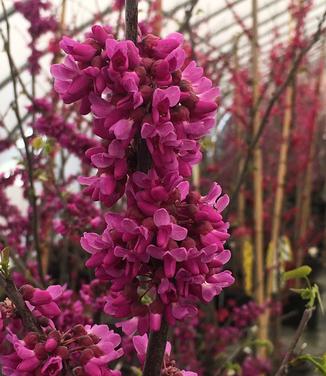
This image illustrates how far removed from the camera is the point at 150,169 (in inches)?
23.3

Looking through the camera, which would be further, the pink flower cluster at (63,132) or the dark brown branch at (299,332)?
the pink flower cluster at (63,132)

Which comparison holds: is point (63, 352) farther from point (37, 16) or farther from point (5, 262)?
point (37, 16)

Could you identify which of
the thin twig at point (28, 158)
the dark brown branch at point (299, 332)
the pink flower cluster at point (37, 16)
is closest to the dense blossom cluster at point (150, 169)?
the dark brown branch at point (299, 332)

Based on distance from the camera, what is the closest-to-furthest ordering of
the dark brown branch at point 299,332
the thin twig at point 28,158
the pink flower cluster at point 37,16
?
1. the dark brown branch at point 299,332
2. the thin twig at point 28,158
3. the pink flower cluster at point 37,16

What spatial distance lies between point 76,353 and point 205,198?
205 millimetres

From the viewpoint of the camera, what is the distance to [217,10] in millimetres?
5316

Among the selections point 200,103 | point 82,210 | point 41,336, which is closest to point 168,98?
point 200,103

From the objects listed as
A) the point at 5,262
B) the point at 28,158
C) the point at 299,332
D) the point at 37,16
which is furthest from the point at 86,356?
the point at 37,16

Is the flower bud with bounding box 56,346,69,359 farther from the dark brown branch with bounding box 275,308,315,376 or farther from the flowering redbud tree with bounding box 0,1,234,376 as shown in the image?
the dark brown branch with bounding box 275,308,315,376

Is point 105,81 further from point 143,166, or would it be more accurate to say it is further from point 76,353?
point 76,353

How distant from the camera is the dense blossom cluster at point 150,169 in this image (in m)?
0.56

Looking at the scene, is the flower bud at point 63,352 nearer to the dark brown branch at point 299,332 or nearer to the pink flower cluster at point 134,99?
the pink flower cluster at point 134,99

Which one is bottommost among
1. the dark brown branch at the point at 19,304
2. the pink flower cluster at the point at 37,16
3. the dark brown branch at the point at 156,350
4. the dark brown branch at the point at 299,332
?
the dark brown branch at the point at 299,332

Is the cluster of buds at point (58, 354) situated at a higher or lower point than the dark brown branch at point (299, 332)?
higher
